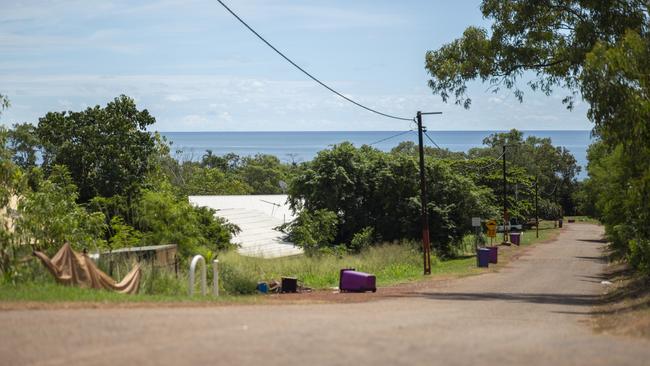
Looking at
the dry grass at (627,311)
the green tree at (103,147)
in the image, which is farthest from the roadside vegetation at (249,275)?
the green tree at (103,147)

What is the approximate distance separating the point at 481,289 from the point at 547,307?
8.48m

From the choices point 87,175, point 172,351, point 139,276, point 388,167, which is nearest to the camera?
point 172,351

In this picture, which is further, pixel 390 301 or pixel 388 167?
pixel 388 167

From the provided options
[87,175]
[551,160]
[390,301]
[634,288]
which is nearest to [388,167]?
[87,175]

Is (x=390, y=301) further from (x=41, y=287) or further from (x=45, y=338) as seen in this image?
(x=45, y=338)

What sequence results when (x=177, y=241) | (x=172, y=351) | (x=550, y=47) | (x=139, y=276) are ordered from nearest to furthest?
1. (x=172, y=351)
2. (x=139, y=276)
3. (x=550, y=47)
4. (x=177, y=241)

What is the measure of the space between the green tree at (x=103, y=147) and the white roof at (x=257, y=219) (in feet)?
25.7

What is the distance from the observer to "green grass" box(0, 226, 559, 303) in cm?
1784

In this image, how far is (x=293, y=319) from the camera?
1504cm

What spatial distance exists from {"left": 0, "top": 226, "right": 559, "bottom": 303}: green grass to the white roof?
6.27m

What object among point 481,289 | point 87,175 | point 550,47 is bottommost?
point 481,289

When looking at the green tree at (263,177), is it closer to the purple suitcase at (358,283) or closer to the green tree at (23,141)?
the green tree at (23,141)

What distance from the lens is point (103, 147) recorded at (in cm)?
4912

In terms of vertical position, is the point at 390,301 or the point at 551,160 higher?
the point at 551,160
